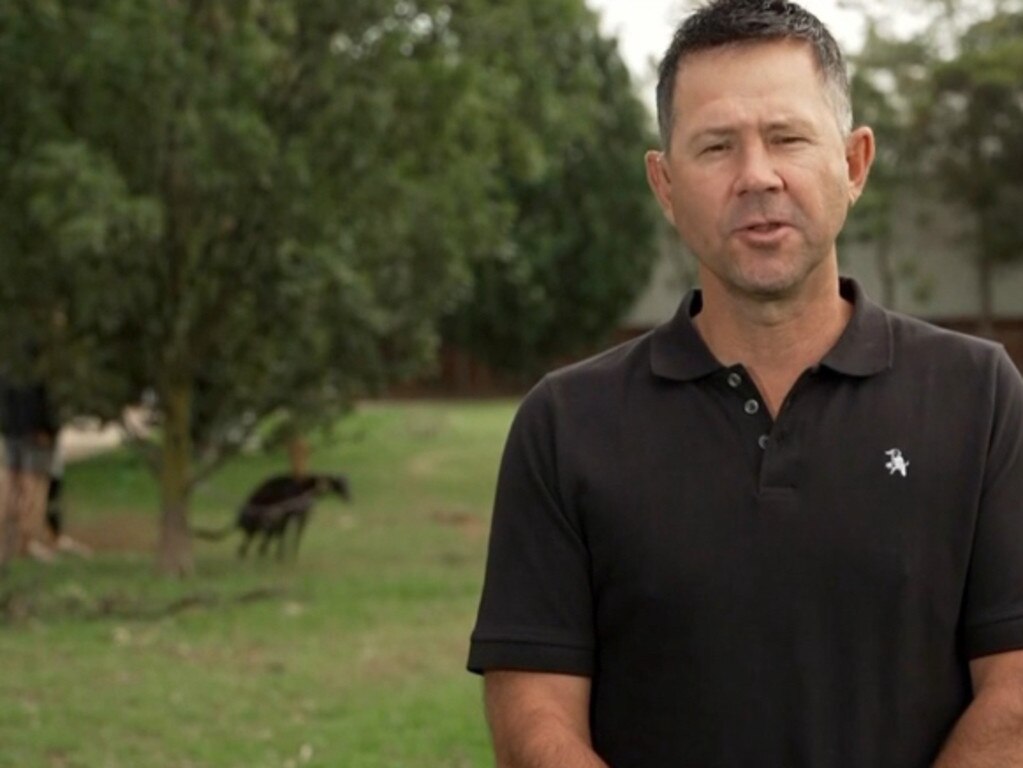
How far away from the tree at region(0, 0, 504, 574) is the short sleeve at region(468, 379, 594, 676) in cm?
1013

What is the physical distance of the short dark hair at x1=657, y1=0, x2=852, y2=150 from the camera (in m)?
2.83

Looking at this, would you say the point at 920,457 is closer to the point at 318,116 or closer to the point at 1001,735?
the point at 1001,735

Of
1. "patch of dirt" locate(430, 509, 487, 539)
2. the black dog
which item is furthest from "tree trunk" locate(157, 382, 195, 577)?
"patch of dirt" locate(430, 509, 487, 539)

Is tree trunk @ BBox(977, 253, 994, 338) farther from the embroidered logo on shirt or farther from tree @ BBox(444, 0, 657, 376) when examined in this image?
the embroidered logo on shirt

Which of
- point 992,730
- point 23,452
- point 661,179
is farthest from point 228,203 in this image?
point 992,730

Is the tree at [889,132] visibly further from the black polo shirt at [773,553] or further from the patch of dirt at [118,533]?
the black polo shirt at [773,553]

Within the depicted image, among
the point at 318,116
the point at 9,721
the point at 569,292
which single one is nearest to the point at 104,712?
the point at 9,721

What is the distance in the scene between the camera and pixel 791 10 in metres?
2.87

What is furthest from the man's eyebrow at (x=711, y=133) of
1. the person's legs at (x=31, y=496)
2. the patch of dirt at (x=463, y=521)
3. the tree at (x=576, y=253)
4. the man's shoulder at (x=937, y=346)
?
the tree at (x=576, y=253)

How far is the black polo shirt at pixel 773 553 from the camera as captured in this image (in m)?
2.73

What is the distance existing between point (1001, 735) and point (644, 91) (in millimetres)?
53295

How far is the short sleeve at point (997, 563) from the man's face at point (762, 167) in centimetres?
36

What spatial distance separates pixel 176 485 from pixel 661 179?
13035mm

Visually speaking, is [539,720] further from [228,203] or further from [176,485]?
[176,485]
